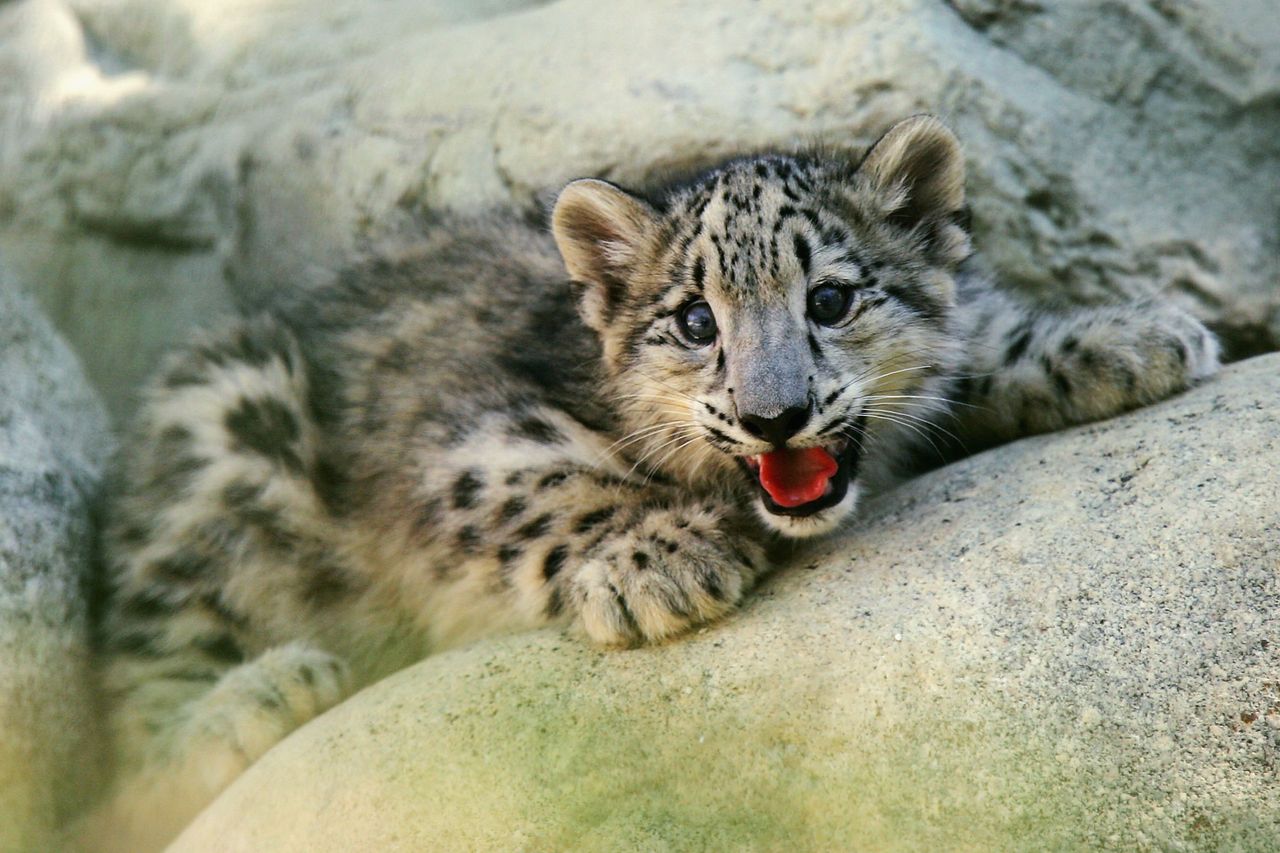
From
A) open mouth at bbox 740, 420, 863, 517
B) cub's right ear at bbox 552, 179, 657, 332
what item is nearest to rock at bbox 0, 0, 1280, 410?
cub's right ear at bbox 552, 179, 657, 332

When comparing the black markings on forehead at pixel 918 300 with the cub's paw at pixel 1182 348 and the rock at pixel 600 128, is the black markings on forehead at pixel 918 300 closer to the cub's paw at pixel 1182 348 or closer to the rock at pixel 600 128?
the cub's paw at pixel 1182 348

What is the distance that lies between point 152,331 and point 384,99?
5.92 feet

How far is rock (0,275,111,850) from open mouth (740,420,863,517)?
235 cm

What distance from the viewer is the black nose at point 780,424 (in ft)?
11.2

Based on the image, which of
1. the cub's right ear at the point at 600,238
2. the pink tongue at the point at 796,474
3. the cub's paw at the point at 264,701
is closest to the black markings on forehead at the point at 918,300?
the pink tongue at the point at 796,474

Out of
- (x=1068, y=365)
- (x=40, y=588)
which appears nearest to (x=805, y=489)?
(x=1068, y=365)

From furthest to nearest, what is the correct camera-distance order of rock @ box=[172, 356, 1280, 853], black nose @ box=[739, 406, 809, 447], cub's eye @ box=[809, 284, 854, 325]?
cub's eye @ box=[809, 284, 854, 325] < black nose @ box=[739, 406, 809, 447] < rock @ box=[172, 356, 1280, 853]

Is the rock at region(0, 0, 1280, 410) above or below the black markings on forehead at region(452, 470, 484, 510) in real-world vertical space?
above

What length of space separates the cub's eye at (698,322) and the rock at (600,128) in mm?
1415

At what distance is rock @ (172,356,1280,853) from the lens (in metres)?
2.82

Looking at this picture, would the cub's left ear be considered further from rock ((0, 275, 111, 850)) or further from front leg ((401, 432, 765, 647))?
rock ((0, 275, 111, 850))

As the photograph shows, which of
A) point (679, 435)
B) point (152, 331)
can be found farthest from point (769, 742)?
point (152, 331)

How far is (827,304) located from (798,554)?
758mm

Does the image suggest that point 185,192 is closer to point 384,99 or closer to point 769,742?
point 384,99
